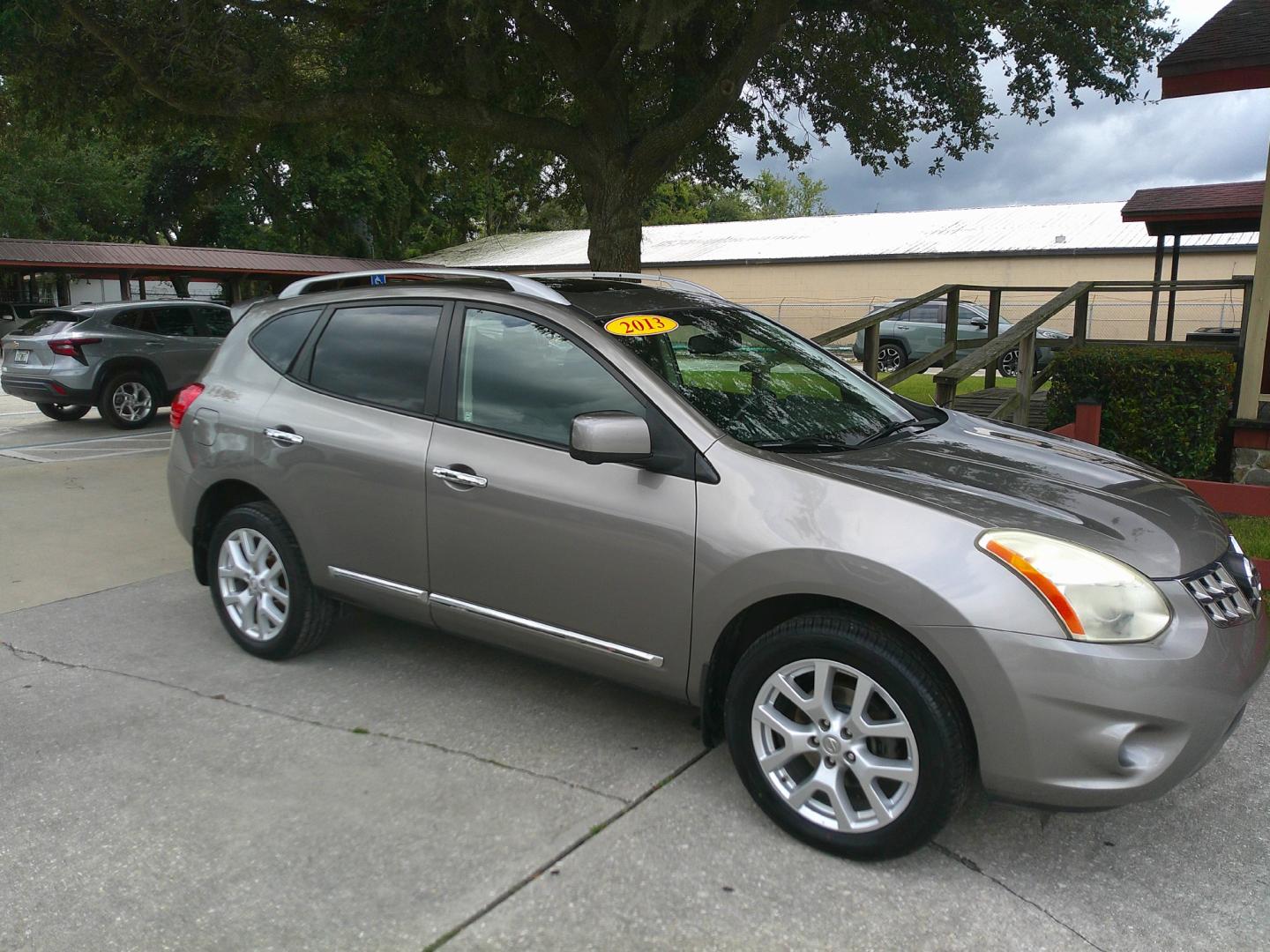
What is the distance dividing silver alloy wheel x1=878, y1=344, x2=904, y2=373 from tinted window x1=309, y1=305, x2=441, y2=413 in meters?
20.4

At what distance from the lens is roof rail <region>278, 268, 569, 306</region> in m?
3.96

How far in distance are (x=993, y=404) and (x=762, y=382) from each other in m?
6.56

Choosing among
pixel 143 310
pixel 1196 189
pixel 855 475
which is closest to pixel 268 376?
pixel 855 475

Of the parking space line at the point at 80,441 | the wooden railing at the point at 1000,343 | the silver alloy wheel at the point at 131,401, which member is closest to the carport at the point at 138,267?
the silver alloy wheel at the point at 131,401

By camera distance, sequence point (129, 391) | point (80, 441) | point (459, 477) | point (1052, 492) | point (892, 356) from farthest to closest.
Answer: point (892, 356)
point (129, 391)
point (80, 441)
point (459, 477)
point (1052, 492)

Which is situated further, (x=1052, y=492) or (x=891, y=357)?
(x=891, y=357)

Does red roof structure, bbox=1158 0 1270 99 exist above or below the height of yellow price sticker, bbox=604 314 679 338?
above

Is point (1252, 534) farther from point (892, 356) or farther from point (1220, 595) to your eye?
point (892, 356)

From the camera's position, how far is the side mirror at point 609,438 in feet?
10.6

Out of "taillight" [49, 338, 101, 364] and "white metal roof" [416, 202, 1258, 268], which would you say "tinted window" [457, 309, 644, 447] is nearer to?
"taillight" [49, 338, 101, 364]

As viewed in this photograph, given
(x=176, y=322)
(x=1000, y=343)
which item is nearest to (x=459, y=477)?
(x=1000, y=343)

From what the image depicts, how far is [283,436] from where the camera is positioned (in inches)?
174

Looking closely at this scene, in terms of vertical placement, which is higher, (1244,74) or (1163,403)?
(1244,74)

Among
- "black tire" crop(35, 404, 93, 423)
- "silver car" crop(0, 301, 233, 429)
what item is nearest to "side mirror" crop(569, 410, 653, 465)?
"silver car" crop(0, 301, 233, 429)
